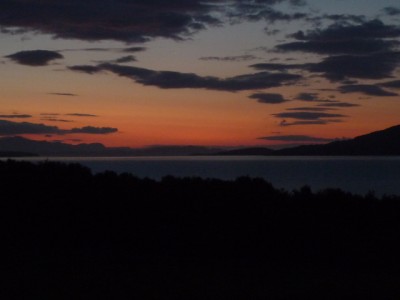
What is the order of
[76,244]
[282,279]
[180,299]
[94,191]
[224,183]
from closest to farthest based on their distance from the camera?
[180,299]
[282,279]
[76,244]
[94,191]
[224,183]

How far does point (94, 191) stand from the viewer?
20750 mm

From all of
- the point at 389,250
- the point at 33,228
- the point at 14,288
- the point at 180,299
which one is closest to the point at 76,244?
the point at 33,228

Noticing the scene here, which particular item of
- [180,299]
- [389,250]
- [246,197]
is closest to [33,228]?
[246,197]

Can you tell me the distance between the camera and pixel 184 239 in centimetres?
1802

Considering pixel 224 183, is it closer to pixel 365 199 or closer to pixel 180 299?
pixel 365 199

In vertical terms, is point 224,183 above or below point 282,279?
above

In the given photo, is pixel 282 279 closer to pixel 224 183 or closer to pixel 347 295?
pixel 347 295

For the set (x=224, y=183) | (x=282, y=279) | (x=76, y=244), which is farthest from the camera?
(x=224, y=183)

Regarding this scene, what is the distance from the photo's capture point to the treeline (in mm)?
12992

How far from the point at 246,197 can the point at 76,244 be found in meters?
5.65

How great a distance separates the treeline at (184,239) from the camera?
A: 1299 cm

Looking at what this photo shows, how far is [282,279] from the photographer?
14273 mm

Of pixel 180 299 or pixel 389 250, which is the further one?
pixel 389 250

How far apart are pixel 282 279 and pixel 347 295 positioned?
7.47 ft
